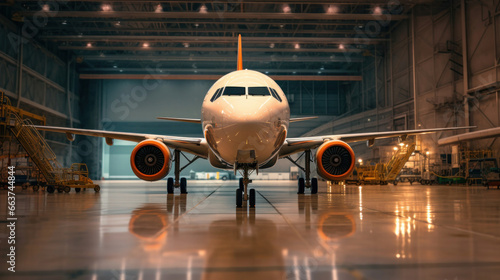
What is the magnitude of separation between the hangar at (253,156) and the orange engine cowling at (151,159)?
1.16 ft

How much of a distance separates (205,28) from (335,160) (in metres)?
26.6

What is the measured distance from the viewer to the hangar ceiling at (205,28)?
2930cm

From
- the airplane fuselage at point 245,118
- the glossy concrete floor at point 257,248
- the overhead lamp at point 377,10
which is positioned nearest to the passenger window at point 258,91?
the airplane fuselage at point 245,118

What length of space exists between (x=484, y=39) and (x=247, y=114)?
2368 centimetres

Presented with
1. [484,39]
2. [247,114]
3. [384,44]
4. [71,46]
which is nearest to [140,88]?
[71,46]

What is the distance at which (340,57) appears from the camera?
44031 mm

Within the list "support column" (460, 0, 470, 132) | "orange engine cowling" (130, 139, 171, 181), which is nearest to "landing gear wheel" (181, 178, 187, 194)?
"orange engine cowling" (130, 139, 171, 181)

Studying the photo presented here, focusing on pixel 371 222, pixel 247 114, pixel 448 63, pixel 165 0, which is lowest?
pixel 371 222

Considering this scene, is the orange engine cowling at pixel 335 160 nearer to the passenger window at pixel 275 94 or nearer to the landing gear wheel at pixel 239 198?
the passenger window at pixel 275 94

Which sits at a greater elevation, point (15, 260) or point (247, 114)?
point (247, 114)

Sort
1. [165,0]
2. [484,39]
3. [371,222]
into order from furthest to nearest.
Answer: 1. [165,0]
2. [484,39]
3. [371,222]

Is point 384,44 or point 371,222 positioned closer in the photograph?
point 371,222

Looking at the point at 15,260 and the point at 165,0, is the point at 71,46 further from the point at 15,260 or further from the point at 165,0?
the point at 15,260

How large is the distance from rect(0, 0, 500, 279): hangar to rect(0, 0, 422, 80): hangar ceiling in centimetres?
18
